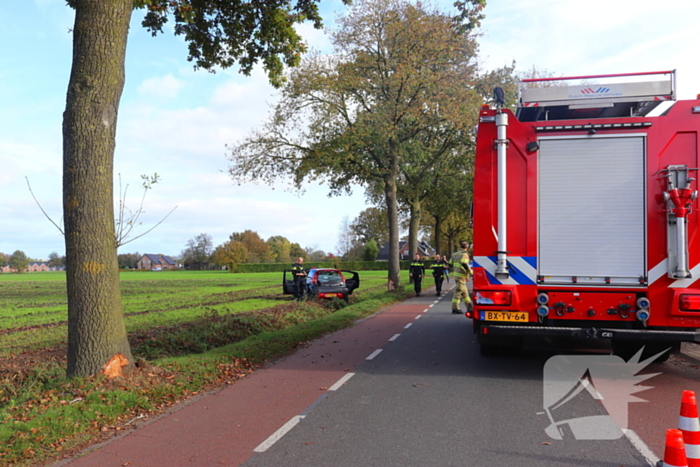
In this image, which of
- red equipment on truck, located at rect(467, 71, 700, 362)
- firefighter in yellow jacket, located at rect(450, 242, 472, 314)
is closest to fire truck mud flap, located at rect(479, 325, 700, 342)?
red equipment on truck, located at rect(467, 71, 700, 362)

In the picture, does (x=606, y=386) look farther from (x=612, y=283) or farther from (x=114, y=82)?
(x=114, y=82)

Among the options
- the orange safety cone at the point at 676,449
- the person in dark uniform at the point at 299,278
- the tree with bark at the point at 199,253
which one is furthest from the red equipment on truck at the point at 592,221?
the tree with bark at the point at 199,253

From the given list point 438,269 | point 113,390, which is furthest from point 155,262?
point 113,390

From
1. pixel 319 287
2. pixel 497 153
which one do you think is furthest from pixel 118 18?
pixel 319 287

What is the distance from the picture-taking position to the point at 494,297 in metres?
7.16

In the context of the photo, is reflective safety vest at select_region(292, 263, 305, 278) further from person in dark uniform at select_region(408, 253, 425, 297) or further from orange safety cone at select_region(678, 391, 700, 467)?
orange safety cone at select_region(678, 391, 700, 467)

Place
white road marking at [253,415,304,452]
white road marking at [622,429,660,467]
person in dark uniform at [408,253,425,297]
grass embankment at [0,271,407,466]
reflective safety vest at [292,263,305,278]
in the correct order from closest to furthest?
1. white road marking at [622,429,660,467]
2. white road marking at [253,415,304,452]
3. grass embankment at [0,271,407,466]
4. reflective safety vest at [292,263,305,278]
5. person in dark uniform at [408,253,425,297]

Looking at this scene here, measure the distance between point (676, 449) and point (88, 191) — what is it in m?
6.63

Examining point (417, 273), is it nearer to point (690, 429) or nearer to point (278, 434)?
point (278, 434)

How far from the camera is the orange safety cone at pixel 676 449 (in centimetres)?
341

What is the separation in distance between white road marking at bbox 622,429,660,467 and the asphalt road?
1.7 inches

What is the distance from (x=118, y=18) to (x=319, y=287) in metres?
13.4

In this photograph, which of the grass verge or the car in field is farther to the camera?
the car in field

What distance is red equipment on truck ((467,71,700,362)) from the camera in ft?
21.8
